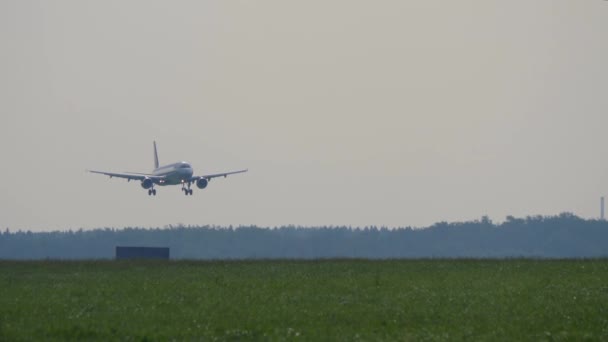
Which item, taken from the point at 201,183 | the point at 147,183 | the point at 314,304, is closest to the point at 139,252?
the point at 147,183

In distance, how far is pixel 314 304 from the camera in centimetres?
4509

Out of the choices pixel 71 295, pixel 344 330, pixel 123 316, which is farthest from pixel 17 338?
pixel 71 295

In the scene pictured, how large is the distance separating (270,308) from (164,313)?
3.42 meters

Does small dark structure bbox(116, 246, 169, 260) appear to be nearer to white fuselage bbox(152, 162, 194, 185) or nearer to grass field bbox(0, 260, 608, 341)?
grass field bbox(0, 260, 608, 341)

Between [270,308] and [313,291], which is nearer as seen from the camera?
[270,308]

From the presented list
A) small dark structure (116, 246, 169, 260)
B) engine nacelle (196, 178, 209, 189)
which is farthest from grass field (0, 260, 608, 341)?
engine nacelle (196, 178, 209, 189)

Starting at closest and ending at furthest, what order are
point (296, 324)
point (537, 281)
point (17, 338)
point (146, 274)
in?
point (17, 338) < point (296, 324) < point (537, 281) < point (146, 274)

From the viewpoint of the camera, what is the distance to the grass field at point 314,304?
37.2 m

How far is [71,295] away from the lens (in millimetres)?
49625

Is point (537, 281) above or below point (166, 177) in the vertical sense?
below

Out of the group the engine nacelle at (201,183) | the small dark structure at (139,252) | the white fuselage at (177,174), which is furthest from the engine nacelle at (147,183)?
the small dark structure at (139,252)

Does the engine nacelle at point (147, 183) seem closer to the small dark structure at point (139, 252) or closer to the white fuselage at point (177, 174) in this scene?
the white fuselage at point (177, 174)

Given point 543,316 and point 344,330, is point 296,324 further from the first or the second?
point 543,316

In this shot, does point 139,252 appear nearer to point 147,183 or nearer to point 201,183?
point 147,183
